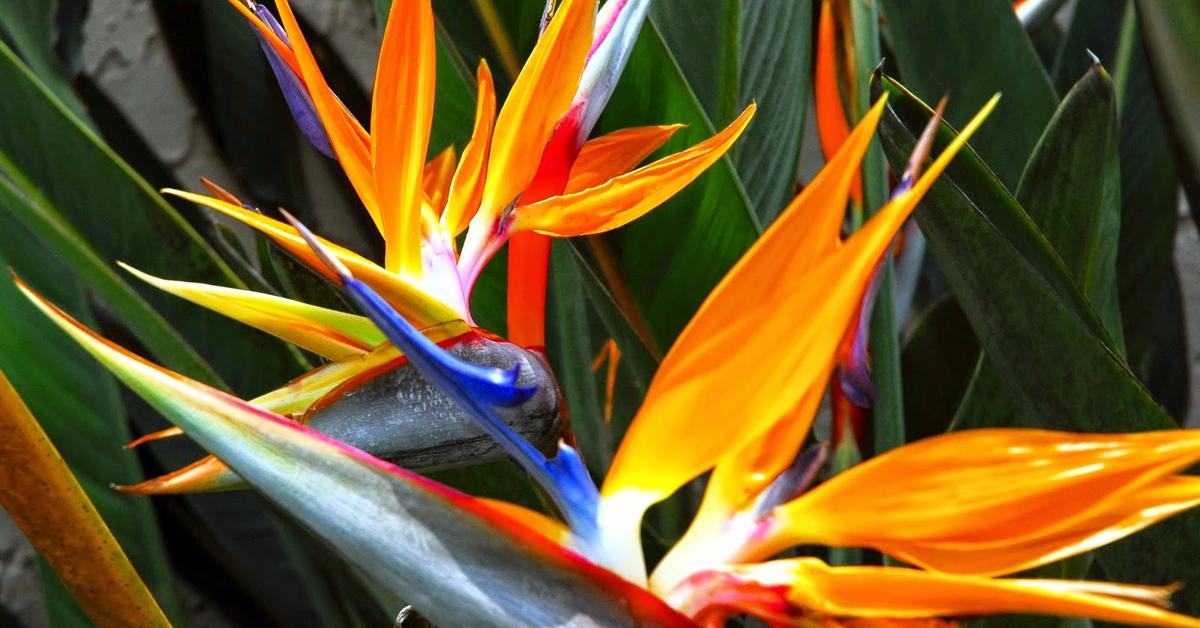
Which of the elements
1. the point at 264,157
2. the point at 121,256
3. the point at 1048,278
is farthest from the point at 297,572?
the point at 1048,278

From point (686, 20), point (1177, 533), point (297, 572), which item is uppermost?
point (686, 20)

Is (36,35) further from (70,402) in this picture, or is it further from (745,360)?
(745,360)

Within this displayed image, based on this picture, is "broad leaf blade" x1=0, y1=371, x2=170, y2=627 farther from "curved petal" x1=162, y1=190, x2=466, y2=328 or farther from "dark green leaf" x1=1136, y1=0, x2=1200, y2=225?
"dark green leaf" x1=1136, y1=0, x2=1200, y2=225

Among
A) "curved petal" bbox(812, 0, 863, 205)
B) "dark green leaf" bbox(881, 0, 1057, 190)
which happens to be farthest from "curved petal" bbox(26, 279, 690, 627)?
"dark green leaf" bbox(881, 0, 1057, 190)

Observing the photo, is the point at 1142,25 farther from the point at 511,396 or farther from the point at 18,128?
the point at 18,128

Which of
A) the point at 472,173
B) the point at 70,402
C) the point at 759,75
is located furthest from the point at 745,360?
the point at 70,402

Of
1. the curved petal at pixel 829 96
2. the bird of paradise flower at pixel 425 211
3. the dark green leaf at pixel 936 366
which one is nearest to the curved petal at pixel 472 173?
the bird of paradise flower at pixel 425 211

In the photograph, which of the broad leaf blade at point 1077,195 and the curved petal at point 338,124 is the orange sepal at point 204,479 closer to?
the curved petal at point 338,124
